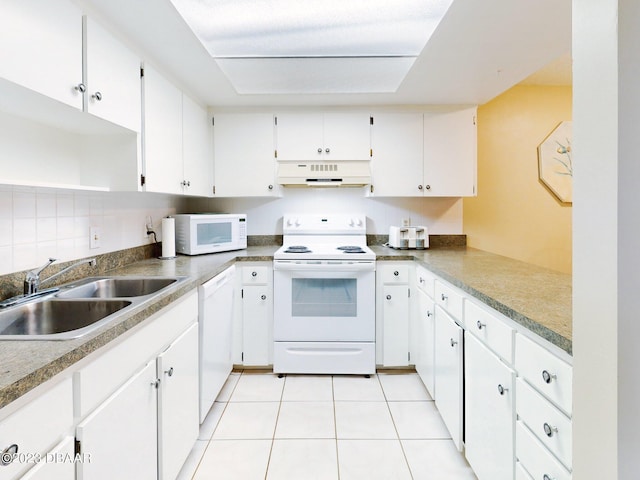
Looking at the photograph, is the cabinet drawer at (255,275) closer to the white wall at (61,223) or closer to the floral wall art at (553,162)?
the white wall at (61,223)

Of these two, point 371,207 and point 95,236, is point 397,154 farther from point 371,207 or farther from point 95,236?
point 95,236

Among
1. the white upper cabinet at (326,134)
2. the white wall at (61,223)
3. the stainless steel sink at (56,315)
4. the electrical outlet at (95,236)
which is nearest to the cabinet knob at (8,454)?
the stainless steel sink at (56,315)

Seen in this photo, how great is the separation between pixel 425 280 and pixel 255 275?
123cm

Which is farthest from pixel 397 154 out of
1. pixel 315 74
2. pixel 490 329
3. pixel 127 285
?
pixel 127 285

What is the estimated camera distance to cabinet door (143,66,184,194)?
1945 millimetres

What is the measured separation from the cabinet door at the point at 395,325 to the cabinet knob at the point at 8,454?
7.33 ft

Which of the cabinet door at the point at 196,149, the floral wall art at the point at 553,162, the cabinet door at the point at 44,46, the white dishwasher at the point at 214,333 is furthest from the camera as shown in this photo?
the floral wall art at the point at 553,162

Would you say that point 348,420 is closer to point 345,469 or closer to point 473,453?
point 345,469

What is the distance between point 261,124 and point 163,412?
90.3 inches

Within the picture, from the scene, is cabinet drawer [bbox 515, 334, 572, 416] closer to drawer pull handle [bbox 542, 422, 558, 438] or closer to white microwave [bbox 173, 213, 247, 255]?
drawer pull handle [bbox 542, 422, 558, 438]

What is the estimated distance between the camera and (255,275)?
2.67 m

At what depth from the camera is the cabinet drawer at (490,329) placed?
1.27 meters

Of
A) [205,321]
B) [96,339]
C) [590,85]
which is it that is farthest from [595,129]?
[205,321]

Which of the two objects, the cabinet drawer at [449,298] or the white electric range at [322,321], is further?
the white electric range at [322,321]
